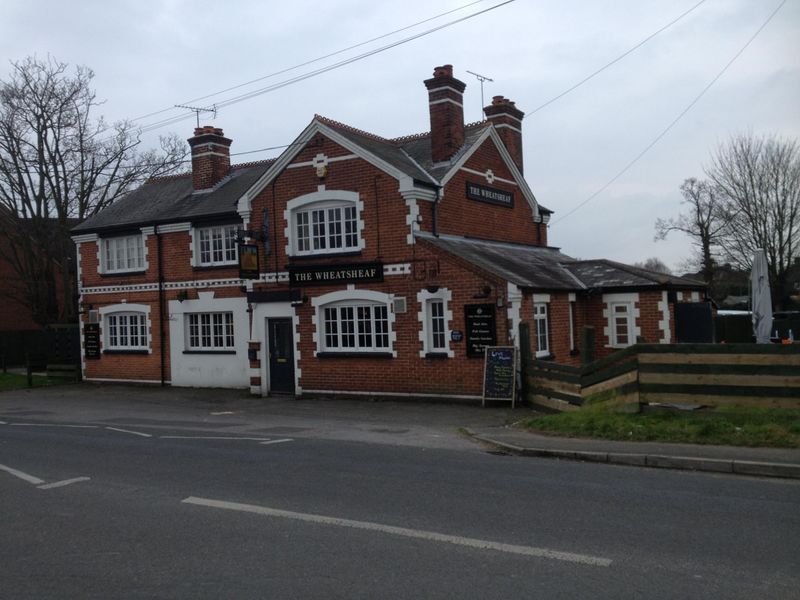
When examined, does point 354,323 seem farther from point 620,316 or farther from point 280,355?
point 620,316

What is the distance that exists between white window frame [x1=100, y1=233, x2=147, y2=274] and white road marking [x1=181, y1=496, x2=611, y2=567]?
1868 centimetres

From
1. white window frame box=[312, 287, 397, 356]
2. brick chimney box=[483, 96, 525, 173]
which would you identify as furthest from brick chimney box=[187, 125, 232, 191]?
brick chimney box=[483, 96, 525, 173]

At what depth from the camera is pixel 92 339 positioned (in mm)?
26406

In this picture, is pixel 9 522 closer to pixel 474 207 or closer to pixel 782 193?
pixel 474 207

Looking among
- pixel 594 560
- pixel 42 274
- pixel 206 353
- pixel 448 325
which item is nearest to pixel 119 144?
pixel 42 274

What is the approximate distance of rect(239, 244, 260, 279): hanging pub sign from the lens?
20359 mm

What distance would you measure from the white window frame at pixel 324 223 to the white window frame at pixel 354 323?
131 centimetres

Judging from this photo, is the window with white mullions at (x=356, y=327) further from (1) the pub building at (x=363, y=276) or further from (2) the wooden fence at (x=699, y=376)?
(2) the wooden fence at (x=699, y=376)

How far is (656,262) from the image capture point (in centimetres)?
12094

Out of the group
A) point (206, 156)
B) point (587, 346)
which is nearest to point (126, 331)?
point (206, 156)

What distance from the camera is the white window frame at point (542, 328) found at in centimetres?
1892

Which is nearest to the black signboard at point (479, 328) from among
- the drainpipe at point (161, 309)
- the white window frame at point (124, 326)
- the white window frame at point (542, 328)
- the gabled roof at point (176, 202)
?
the white window frame at point (542, 328)

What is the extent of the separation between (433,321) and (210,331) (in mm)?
8772

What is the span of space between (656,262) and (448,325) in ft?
364
